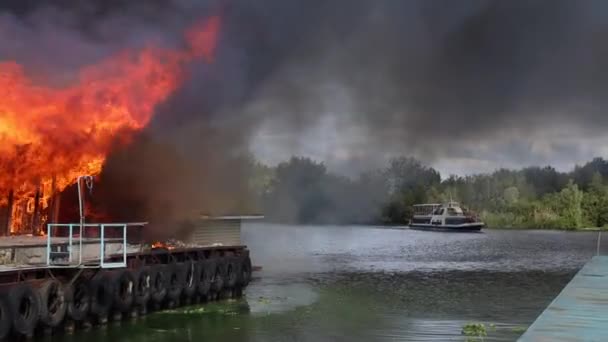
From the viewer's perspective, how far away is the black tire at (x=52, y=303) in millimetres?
20828

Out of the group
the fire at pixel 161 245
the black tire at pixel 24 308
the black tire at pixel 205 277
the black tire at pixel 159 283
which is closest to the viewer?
the black tire at pixel 24 308

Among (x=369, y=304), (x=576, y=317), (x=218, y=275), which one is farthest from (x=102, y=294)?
(x=576, y=317)

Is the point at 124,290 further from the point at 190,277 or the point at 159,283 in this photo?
the point at 190,277

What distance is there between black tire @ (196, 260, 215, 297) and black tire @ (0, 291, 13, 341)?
11.7m

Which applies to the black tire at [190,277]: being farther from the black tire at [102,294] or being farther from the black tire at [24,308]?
the black tire at [24,308]

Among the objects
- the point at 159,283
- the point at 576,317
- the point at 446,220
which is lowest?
the point at 159,283

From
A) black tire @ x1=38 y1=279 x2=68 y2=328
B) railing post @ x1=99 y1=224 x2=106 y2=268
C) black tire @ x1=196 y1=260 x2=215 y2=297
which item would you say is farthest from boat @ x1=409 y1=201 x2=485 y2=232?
black tire @ x1=38 y1=279 x2=68 y2=328

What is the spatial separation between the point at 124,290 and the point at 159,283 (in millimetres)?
2550

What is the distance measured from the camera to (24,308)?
20234 mm

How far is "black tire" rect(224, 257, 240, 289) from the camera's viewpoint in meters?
33.3

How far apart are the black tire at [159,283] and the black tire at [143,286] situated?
9.6 inches

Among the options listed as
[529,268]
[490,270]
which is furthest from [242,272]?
[529,268]

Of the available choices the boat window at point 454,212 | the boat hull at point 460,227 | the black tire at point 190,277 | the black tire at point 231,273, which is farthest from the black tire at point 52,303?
the boat window at point 454,212

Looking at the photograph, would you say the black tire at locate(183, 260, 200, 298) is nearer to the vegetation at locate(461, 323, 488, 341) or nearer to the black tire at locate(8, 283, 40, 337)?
the black tire at locate(8, 283, 40, 337)
